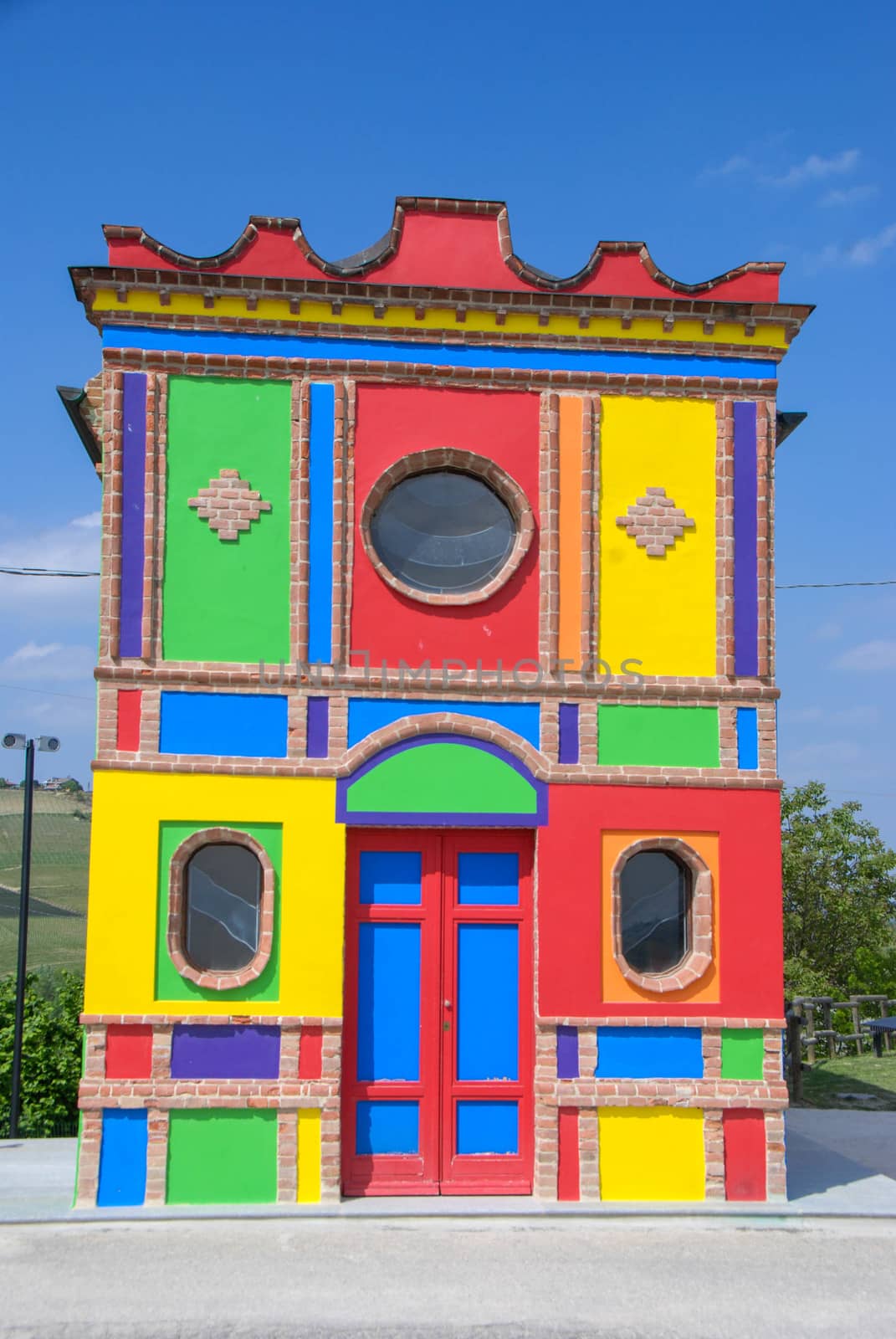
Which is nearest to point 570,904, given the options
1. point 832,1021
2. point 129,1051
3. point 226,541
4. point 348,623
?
point 348,623

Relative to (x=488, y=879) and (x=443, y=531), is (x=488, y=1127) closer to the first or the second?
(x=488, y=879)

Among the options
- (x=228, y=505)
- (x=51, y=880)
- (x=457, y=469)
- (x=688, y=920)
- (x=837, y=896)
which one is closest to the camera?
(x=228, y=505)

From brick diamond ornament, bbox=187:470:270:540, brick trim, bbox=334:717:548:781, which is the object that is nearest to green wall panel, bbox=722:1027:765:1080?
brick trim, bbox=334:717:548:781

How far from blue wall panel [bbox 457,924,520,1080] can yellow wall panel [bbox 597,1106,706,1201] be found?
0.82 metres

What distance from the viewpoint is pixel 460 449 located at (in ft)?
32.6

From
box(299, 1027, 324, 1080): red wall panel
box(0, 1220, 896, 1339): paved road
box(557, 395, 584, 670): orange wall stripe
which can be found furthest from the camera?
box(557, 395, 584, 670): orange wall stripe

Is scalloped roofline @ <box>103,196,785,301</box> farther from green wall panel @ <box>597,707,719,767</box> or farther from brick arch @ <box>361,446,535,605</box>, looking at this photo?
green wall panel @ <box>597,707,719,767</box>

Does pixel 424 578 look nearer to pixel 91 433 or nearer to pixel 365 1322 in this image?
pixel 91 433

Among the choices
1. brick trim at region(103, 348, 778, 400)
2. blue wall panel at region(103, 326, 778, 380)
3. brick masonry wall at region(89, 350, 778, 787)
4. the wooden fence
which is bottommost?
the wooden fence

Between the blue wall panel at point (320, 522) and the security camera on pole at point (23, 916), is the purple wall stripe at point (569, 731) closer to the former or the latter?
the blue wall panel at point (320, 522)

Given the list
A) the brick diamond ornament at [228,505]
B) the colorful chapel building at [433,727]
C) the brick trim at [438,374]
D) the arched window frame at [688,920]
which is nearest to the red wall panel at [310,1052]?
the colorful chapel building at [433,727]

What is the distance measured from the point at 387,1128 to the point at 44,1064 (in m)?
4.55

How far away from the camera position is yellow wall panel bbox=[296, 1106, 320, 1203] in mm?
9117

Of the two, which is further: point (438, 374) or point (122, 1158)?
point (438, 374)
